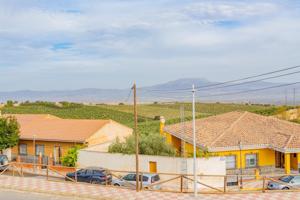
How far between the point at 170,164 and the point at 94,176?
5048 mm

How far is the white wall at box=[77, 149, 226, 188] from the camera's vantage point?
27562mm

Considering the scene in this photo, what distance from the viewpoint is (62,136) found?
3816 cm

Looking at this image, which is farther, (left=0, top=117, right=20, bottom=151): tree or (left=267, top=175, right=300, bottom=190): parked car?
(left=0, top=117, right=20, bottom=151): tree

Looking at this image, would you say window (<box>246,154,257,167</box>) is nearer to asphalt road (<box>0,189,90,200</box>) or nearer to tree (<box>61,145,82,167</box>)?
tree (<box>61,145,82,167</box>)

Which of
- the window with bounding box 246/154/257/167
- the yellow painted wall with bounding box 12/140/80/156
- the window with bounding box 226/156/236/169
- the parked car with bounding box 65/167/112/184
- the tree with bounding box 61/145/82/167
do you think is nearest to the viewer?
the parked car with bounding box 65/167/112/184

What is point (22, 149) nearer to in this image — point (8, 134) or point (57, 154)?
point (8, 134)

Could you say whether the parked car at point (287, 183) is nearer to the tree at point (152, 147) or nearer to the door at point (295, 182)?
the door at point (295, 182)

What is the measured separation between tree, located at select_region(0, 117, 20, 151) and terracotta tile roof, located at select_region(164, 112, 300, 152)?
13.3 m

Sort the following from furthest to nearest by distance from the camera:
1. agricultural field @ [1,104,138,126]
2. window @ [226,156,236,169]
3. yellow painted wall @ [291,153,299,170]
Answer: agricultural field @ [1,104,138,126] → yellow painted wall @ [291,153,299,170] → window @ [226,156,236,169]

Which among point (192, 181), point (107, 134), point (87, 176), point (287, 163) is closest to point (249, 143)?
point (287, 163)

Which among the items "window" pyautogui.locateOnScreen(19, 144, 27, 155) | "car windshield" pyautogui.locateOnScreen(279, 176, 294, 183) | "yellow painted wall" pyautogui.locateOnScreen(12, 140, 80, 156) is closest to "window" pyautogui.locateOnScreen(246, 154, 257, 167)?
"car windshield" pyautogui.locateOnScreen(279, 176, 294, 183)

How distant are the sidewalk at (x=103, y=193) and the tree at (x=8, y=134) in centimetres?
1388

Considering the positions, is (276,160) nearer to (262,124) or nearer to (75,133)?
(262,124)

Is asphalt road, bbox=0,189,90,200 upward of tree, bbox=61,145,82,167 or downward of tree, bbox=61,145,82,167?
downward
